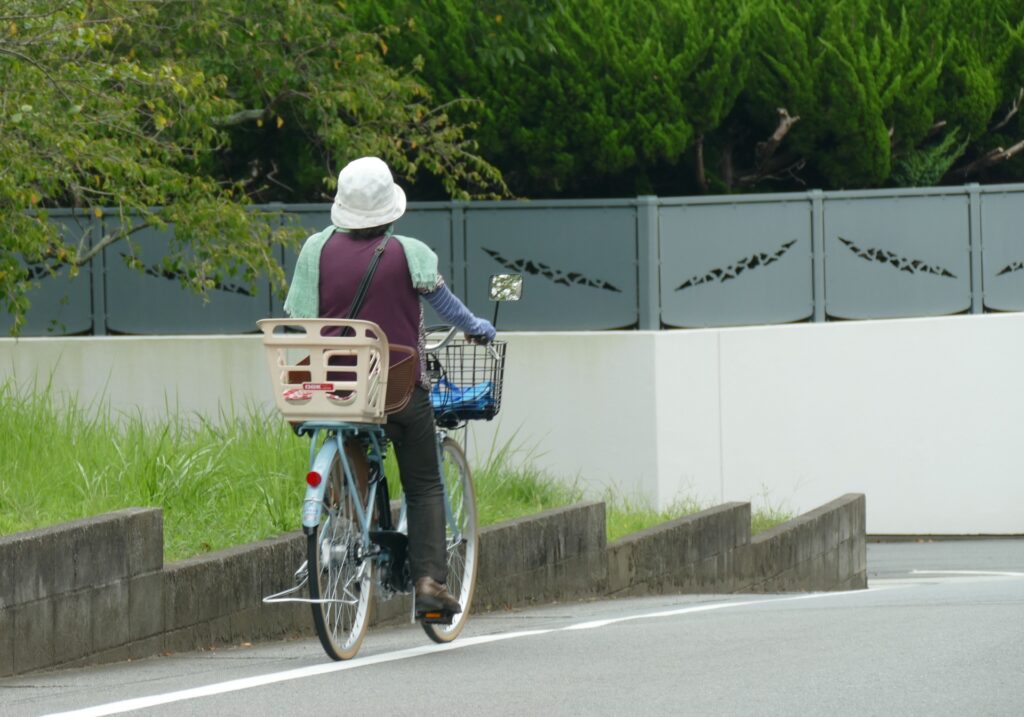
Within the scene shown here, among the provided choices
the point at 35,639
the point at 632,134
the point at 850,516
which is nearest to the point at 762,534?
the point at 850,516

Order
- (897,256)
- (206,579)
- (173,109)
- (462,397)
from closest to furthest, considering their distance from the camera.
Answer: (462,397)
(206,579)
(173,109)
(897,256)

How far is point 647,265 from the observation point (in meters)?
17.0

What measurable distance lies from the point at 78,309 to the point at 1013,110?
1047 cm

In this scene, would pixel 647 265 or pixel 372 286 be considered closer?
pixel 372 286

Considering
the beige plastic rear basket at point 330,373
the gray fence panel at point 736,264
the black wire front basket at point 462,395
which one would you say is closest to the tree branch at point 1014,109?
the gray fence panel at point 736,264

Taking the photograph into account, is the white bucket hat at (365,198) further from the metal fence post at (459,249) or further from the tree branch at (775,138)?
the tree branch at (775,138)

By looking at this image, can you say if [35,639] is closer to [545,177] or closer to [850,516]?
[850,516]

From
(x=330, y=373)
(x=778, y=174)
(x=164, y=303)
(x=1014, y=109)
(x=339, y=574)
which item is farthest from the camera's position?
(x=778, y=174)

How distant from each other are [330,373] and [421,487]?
2.38 ft

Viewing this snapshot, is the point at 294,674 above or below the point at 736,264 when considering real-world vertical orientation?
below

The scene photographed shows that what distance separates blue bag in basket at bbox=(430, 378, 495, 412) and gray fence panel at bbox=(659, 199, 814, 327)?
32.3 ft

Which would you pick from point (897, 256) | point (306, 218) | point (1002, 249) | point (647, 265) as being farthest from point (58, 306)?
point (1002, 249)

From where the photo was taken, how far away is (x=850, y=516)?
15.5 metres

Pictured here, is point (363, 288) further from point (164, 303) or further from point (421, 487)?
point (164, 303)
